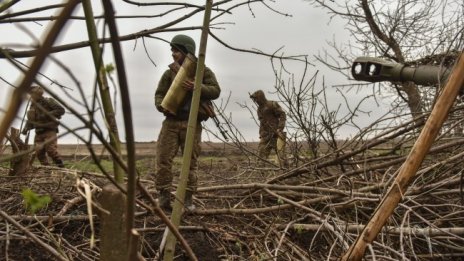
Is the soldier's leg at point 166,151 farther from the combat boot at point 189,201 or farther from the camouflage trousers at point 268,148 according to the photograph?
the camouflage trousers at point 268,148

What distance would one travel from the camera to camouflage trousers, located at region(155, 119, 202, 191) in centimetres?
439

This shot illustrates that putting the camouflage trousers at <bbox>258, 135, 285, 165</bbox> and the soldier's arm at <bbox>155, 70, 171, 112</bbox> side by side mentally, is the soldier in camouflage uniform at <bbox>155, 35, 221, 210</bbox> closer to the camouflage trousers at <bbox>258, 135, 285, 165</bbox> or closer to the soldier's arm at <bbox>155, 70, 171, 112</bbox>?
the soldier's arm at <bbox>155, 70, 171, 112</bbox>

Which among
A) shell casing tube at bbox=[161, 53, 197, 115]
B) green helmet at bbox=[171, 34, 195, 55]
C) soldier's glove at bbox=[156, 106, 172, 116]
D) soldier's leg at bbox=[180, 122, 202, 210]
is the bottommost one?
soldier's leg at bbox=[180, 122, 202, 210]

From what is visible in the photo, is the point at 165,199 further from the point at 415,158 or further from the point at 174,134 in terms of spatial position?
the point at 415,158

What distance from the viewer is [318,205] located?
4.37 metres

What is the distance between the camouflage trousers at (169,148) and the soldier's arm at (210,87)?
287mm

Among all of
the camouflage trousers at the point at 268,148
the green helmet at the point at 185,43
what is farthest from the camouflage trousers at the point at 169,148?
the camouflage trousers at the point at 268,148

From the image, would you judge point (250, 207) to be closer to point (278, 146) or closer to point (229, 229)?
point (229, 229)

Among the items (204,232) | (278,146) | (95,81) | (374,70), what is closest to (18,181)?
(204,232)

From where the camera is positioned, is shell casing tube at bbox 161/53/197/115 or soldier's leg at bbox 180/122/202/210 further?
soldier's leg at bbox 180/122/202/210

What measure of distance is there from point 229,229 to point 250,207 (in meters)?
0.61

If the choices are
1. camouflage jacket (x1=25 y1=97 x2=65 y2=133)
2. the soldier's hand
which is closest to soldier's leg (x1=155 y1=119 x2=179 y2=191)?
the soldier's hand

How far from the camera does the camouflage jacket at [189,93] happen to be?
14.0 feet

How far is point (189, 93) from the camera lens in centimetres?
429
